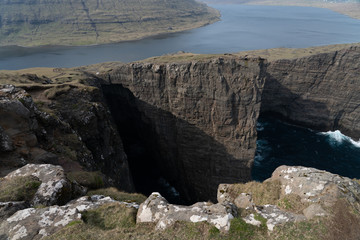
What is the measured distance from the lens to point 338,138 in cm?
7631

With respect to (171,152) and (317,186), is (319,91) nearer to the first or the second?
(171,152)

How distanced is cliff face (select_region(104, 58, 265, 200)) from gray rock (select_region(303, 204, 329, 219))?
36.1 meters

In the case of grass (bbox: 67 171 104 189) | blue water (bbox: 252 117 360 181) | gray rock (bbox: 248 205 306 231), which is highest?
gray rock (bbox: 248 205 306 231)

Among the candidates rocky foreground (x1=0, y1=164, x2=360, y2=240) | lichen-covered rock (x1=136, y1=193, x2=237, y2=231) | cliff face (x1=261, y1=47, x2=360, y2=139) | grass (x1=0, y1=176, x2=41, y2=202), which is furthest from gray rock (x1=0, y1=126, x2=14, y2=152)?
cliff face (x1=261, y1=47, x2=360, y2=139)

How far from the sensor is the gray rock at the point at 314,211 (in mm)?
11562

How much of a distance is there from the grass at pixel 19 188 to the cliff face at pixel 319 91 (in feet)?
278

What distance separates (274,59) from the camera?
284ft

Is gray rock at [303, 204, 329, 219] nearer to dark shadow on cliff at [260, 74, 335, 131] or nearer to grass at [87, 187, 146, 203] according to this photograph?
grass at [87, 187, 146, 203]

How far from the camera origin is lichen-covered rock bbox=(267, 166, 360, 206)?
1270cm

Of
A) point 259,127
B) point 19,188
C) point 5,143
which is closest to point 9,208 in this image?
point 19,188

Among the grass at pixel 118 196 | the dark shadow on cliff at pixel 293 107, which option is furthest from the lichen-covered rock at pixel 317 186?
the dark shadow on cliff at pixel 293 107

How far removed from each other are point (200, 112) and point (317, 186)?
119 ft

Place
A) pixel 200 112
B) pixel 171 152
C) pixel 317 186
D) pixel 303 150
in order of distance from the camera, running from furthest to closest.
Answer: pixel 303 150
pixel 171 152
pixel 200 112
pixel 317 186

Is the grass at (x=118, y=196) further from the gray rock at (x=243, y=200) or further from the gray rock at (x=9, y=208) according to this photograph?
the gray rock at (x=243, y=200)
